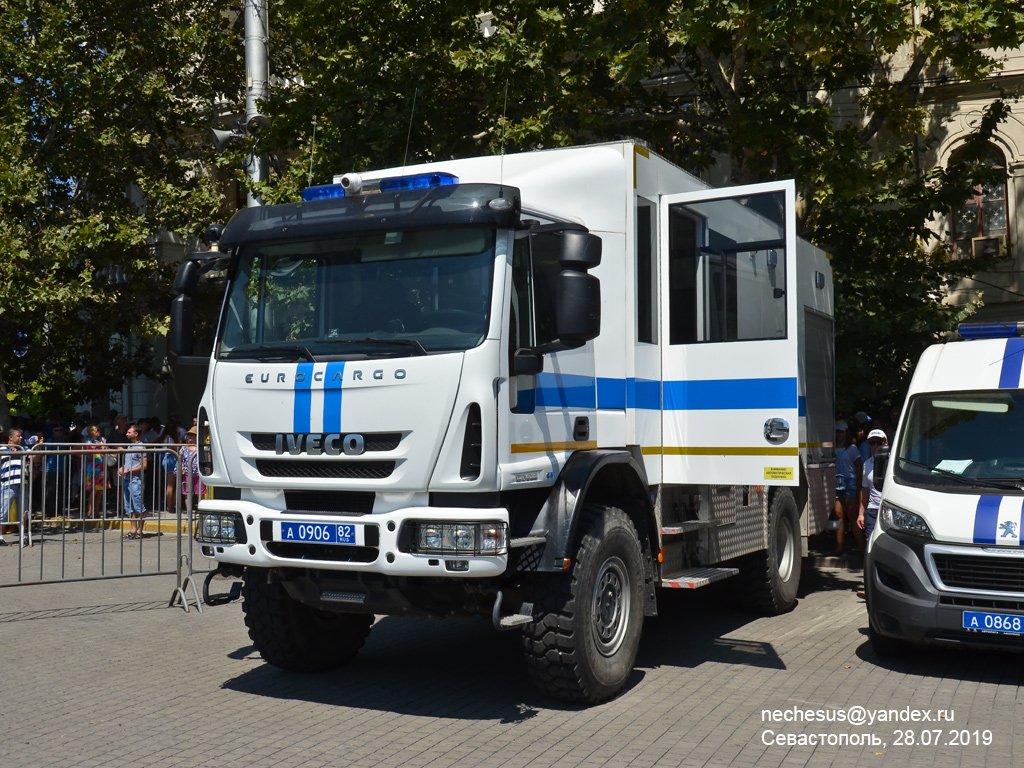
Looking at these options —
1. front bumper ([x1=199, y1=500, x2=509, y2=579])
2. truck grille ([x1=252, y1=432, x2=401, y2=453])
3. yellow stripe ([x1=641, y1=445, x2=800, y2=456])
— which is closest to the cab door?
yellow stripe ([x1=641, y1=445, x2=800, y2=456])

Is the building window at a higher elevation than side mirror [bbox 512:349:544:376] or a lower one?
higher

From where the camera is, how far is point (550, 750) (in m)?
5.43

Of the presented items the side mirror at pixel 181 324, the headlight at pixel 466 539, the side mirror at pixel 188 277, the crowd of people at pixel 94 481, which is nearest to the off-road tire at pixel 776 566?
the headlight at pixel 466 539

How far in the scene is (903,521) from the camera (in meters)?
7.29

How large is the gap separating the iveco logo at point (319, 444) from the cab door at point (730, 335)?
2.47m

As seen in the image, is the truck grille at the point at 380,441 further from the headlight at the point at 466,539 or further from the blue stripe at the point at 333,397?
the headlight at the point at 466,539

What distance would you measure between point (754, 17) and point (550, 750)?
28.4ft

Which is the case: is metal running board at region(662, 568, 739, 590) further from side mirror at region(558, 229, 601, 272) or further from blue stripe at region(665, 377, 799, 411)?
side mirror at region(558, 229, 601, 272)

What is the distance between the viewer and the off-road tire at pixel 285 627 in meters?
6.87

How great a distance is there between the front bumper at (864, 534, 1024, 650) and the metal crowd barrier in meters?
5.89

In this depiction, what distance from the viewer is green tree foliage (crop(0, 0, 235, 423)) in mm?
18406

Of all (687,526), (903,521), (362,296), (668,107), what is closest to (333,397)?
(362,296)

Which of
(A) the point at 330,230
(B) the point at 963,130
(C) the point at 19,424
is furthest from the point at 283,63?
(A) the point at 330,230

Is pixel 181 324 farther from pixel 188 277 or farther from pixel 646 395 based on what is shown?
pixel 646 395
